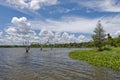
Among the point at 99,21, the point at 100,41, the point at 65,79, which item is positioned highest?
the point at 99,21

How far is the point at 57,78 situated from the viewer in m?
24.8

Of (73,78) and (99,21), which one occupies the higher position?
(99,21)

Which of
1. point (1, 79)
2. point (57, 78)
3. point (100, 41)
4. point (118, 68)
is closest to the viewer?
point (1, 79)

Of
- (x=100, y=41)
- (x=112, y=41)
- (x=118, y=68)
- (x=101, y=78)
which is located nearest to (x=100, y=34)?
(x=100, y=41)

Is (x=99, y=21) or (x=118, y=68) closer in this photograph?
(x=118, y=68)

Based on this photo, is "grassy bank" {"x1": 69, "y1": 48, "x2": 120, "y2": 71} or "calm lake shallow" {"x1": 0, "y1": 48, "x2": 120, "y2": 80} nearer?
"calm lake shallow" {"x1": 0, "y1": 48, "x2": 120, "y2": 80}

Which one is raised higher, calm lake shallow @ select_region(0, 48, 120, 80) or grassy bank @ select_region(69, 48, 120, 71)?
grassy bank @ select_region(69, 48, 120, 71)

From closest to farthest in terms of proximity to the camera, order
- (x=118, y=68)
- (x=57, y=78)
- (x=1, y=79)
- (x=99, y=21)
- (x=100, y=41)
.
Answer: (x=1, y=79) → (x=57, y=78) → (x=118, y=68) → (x=100, y=41) → (x=99, y=21)

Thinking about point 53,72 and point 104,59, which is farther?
point 104,59

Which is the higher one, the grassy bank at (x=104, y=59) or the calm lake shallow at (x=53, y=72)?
the grassy bank at (x=104, y=59)

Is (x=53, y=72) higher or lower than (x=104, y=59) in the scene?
lower

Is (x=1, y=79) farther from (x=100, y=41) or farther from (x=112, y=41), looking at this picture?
(x=112, y=41)

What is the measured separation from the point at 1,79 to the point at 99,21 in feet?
227

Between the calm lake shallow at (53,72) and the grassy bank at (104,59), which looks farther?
the grassy bank at (104,59)
